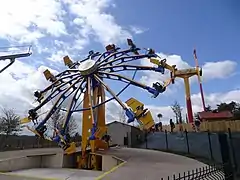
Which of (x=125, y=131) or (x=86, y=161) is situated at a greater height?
(x=125, y=131)

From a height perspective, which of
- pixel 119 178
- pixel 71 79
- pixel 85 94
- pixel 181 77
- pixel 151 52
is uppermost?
pixel 181 77

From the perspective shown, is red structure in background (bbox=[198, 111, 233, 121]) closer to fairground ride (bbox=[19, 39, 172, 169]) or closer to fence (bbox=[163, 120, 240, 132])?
fence (bbox=[163, 120, 240, 132])

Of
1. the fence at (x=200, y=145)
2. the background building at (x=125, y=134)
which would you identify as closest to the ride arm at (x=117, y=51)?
the fence at (x=200, y=145)

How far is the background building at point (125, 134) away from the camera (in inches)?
1257

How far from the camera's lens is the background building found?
31.9m

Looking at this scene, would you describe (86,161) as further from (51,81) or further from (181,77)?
(181,77)

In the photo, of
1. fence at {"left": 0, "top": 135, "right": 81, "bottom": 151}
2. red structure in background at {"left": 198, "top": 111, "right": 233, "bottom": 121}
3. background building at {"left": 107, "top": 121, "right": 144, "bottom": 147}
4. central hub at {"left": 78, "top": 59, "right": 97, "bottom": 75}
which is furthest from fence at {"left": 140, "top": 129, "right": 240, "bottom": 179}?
red structure in background at {"left": 198, "top": 111, "right": 233, "bottom": 121}

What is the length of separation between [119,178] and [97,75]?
470 inches

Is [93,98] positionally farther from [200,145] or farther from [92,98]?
[200,145]

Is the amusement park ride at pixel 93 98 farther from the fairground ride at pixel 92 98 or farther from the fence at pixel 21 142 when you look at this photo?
the fence at pixel 21 142

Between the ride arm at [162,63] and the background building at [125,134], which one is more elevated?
the ride arm at [162,63]

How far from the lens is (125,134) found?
34.6m

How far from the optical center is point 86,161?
58.5 feet

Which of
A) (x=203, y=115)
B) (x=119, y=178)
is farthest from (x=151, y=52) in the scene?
(x=203, y=115)
